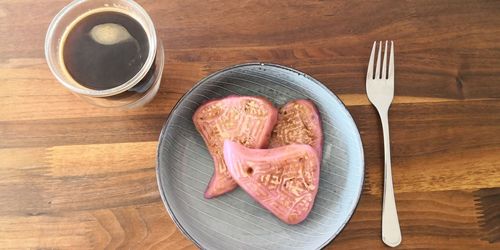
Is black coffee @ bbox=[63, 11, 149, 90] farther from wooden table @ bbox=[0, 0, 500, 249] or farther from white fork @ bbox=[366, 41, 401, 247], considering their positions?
white fork @ bbox=[366, 41, 401, 247]

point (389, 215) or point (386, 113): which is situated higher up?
point (386, 113)

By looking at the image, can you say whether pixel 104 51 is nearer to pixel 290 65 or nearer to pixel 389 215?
pixel 290 65

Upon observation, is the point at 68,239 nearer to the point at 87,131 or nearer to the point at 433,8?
the point at 87,131

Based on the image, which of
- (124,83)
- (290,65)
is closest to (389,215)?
(290,65)

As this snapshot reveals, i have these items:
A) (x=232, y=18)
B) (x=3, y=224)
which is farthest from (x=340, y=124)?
(x=3, y=224)

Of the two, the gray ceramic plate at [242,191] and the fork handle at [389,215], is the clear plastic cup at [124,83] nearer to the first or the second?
the gray ceramic plate at [242,191]

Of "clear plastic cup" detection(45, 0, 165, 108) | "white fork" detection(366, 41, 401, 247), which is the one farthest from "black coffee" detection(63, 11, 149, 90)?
"white fork" detection(366, 41, 401, 247)

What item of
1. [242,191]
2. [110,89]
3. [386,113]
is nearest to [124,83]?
[110,89]

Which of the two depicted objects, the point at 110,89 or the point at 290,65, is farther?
the point at 290,65
